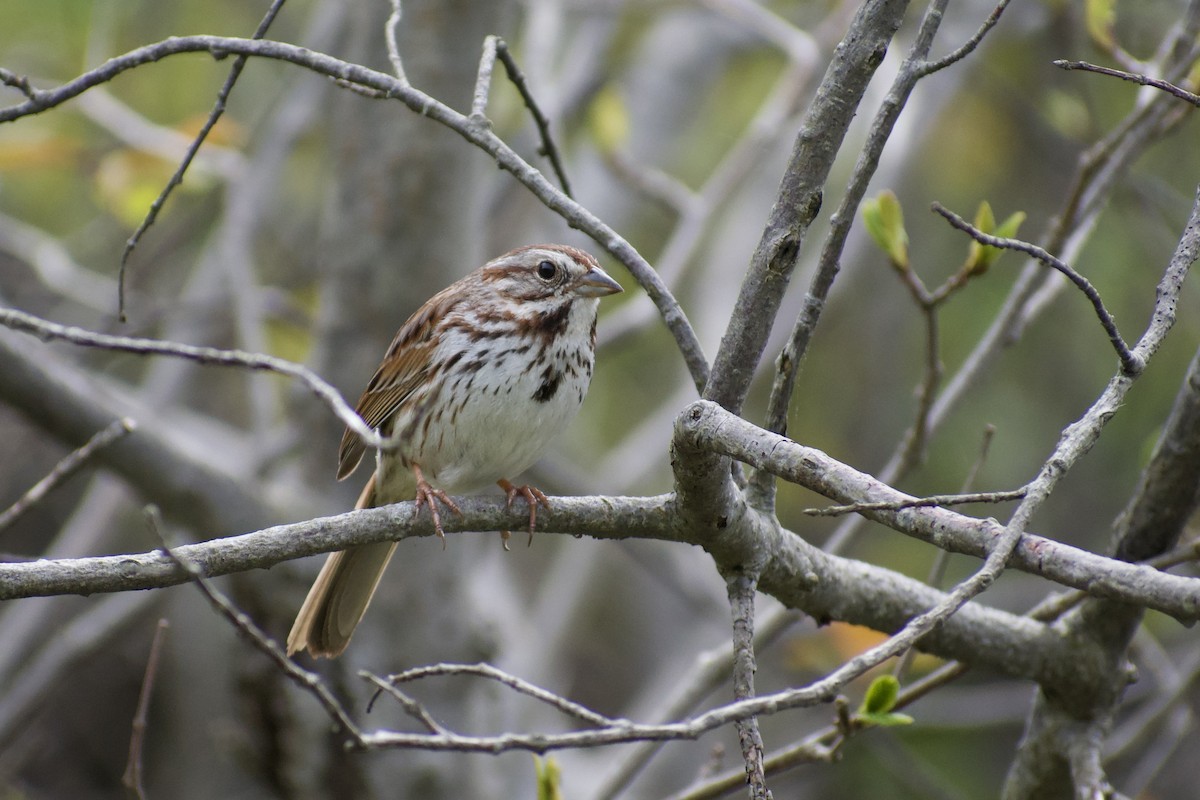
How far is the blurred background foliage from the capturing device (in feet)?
15.1

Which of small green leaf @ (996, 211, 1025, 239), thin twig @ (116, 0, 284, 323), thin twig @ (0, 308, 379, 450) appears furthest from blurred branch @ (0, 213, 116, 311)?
small green leaf @ (996, 211, 1025, 239)

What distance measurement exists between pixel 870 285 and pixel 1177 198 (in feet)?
7.93

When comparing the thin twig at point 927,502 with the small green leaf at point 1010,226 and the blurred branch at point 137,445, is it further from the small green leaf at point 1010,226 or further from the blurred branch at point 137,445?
the blurred branch at point 137,445

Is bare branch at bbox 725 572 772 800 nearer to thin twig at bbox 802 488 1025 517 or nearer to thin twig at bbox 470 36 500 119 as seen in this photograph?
thin twig at bbox 802 488 1025 517

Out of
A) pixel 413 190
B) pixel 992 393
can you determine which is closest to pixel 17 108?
pixel 413 190

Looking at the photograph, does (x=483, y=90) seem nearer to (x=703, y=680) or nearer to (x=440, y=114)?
(x=440, y=114)

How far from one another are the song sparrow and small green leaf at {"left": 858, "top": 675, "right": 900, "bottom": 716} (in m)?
1.19

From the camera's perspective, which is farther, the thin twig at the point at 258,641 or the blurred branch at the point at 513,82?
the blurred branch at the point at 513,82

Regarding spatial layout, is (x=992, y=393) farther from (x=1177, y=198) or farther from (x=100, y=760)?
(x=100, y=760)

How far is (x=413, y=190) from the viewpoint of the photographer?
4.49 m

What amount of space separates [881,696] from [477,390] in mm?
1371

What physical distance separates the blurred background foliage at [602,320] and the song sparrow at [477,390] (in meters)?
0.89

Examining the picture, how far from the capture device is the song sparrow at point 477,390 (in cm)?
326

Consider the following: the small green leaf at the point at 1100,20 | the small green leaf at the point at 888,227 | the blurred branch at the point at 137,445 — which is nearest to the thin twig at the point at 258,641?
the small green leaf at the point at 888,227
